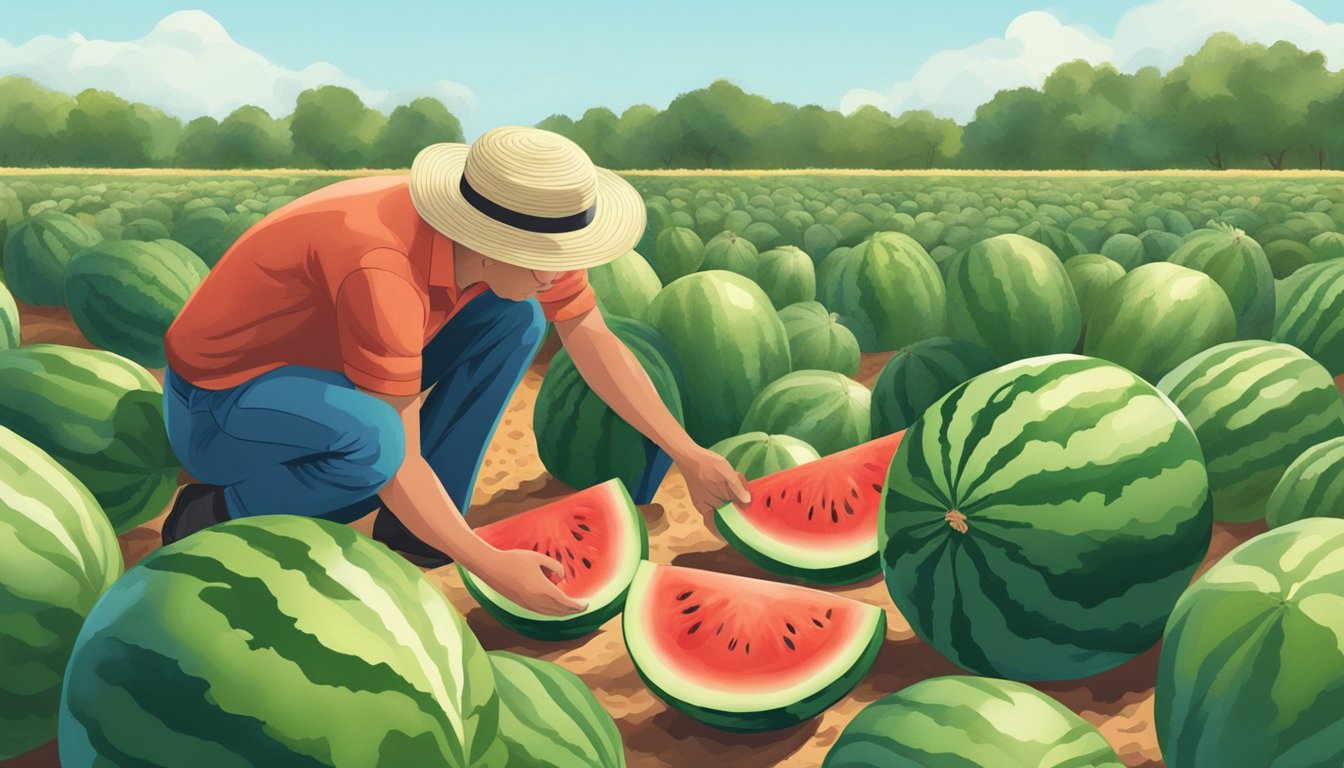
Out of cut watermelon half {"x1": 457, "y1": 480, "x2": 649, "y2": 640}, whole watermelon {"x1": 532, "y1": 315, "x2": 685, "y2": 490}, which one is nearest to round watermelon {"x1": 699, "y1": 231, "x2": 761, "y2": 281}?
whole watermelon {"x1": 532, "y1": 315, "x2": 685, "y2": 490}

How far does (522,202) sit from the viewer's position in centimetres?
326

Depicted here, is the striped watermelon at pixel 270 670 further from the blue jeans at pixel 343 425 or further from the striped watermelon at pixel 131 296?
the striped watermelon at pixel 131 296

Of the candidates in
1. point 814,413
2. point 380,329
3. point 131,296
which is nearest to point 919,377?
point 814,413

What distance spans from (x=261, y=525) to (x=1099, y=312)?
15.2 feet

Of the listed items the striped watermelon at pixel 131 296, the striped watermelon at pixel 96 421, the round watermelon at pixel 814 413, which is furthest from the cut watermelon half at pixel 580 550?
the striped watermelon at pixel 131 296

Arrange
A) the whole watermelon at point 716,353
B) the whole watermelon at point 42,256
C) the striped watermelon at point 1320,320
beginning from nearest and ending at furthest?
the whole watermelon at point 716,353, the striped watermelon at point 1320,320, the whole watermelon at point 42,256

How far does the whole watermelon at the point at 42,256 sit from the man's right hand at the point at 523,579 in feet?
24.4

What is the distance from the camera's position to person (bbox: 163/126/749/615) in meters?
3.27

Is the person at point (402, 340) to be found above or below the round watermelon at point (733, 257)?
above

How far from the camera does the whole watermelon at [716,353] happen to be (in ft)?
16.7

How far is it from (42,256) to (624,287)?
5.23 m

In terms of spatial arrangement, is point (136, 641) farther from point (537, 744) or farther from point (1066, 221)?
point (1066, 221)

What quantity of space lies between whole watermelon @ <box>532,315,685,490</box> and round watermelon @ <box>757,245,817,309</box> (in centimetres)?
308

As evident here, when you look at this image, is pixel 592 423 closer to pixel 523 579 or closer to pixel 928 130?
pixel 523 579
